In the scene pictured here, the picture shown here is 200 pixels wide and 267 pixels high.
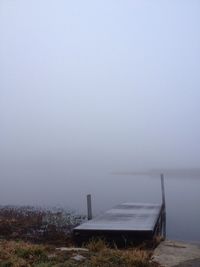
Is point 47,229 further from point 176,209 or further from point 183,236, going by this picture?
point 176,209

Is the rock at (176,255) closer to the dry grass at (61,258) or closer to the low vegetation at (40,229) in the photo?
the dry grass at (61,258)

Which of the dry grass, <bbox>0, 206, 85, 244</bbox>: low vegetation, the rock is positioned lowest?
<bbox>0, 206, 85, 244</bbox>: low vegetation

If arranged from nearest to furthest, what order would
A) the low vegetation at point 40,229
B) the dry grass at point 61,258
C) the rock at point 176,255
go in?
the dry grass at point 61,258
the rock at point 176,255
the low vegetation at point 40,229

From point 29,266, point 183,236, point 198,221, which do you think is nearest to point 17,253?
point 29,266

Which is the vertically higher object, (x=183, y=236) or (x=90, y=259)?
(x=90, y=259)

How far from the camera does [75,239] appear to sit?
14.2 m

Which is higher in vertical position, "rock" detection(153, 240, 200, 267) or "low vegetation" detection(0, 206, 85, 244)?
"rock" detection(153, 240, 200, 267)

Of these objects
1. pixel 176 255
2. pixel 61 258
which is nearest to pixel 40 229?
pixel 176 255

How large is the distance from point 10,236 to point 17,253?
8.49 meters

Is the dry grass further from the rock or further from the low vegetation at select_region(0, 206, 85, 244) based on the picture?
the low vegetation at select_region(0, 206, 85, 244)

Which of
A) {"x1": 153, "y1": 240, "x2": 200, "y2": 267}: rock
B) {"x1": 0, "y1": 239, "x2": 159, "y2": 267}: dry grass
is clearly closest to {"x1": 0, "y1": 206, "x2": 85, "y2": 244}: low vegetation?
{"x1": 153, "y1": 240, "x2": 200, "y2": 267}: rock

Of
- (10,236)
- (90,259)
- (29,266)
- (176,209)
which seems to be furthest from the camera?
(176,209)

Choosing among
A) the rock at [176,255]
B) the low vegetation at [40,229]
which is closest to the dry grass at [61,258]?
the rock at [176,255]

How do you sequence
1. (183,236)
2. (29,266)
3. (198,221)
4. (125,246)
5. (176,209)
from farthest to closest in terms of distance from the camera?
(176,209)
(198,221)
(183,236)
(125,246)
(29,266)
